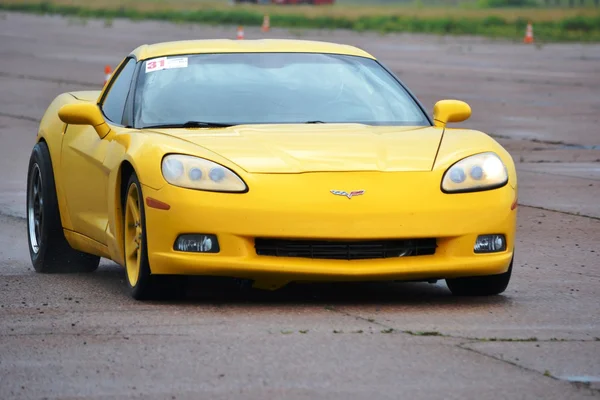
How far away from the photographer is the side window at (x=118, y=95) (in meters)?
8.33

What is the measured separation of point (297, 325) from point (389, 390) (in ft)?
4.51

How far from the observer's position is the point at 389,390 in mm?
5176

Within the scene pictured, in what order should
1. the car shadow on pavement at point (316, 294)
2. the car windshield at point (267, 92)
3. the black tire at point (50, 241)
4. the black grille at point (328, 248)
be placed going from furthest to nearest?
1. the black tire at point (50, 241)
2. the car windshield at point (267, 92)
3. the car shadow on pavement at point (316, 294)
4. the black grille at point (328, 248)

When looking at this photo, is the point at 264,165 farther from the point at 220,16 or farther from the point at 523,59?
the point at 220,16

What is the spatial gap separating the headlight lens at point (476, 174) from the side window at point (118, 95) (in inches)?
79.5

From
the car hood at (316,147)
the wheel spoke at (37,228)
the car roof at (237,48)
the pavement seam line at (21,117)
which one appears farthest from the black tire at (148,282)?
the pavement seam line at (21,117)

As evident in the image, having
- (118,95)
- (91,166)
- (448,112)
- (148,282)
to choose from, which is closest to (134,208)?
(148,282)

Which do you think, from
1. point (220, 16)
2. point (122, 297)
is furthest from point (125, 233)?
point (220, 16)

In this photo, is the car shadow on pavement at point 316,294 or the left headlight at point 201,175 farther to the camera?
the car shadow on pavement at point 316,294

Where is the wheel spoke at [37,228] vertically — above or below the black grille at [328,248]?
below

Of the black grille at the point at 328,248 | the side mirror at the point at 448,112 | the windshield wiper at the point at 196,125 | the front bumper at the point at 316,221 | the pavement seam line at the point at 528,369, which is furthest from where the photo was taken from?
the side mirror at the point at 448,112

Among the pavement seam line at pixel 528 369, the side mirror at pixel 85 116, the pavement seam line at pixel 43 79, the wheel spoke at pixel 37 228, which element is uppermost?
the side mirror at pixel 85 116

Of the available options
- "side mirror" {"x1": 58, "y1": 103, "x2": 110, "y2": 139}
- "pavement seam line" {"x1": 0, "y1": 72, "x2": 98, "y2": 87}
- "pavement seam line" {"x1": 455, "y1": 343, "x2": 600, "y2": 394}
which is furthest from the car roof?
"pavement seam line" {"x1": 0, "y1": 72, "x2": 98, "y2": 87}

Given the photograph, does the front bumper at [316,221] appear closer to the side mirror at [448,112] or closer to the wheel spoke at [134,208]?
the wheel spoke at [134,208]
